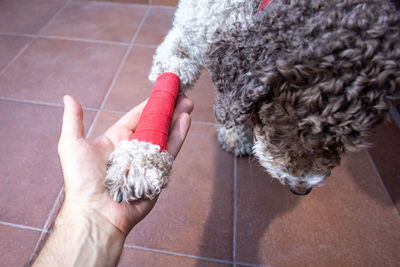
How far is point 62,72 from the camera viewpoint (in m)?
2.61

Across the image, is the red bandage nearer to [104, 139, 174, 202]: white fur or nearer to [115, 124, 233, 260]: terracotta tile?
[104, 139, 174, 202]: white fur

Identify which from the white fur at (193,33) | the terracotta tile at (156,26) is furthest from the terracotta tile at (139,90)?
the white fur at (193,33)

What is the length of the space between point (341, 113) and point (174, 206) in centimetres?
125

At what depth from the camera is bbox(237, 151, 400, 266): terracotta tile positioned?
1.62m

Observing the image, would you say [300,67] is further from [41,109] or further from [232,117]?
[41,109]

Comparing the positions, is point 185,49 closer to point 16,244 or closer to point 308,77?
point 308,77

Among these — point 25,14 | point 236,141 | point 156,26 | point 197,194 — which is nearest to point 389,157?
point 236,141

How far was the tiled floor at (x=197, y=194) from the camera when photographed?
5.33 ft

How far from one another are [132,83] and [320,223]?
2.04m

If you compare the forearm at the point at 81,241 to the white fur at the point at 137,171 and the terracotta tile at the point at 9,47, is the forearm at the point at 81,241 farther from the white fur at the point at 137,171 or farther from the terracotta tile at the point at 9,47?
the terracotta tile at the point at 9,47

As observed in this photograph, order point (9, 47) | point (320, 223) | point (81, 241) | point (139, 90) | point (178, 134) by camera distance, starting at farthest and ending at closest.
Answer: point (9, 47) → point (139, 90) → point (320, 223) → point (178, 134) → point (81, 241)

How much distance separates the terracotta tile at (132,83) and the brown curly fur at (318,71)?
142cm

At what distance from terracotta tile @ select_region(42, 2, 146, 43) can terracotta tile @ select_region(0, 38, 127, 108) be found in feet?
0.66

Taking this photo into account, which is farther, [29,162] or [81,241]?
[29,162]
